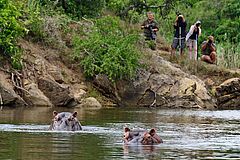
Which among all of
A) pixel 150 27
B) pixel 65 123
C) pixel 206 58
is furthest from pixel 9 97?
pixel 206 58

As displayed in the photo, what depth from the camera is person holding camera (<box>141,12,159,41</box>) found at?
118 feet

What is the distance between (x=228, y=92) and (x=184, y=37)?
3257mm

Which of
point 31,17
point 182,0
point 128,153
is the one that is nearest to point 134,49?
point 31,17

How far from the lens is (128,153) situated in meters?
13.8

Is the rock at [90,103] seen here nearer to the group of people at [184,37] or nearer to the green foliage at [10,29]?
the green foliage at [10,29]

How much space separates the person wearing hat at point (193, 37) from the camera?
36312mm

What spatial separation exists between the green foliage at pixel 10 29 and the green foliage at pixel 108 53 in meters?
3.04

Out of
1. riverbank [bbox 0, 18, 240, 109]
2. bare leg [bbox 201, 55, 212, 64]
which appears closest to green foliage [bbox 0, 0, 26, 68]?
riverbank [bbox 0, 18, 240, 109]

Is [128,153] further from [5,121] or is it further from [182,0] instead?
[182,0]

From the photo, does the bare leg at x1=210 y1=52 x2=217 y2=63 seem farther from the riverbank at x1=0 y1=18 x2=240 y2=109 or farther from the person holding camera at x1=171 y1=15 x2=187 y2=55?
the person holding camera at x1=171 y1=15 x2=187 y2=55

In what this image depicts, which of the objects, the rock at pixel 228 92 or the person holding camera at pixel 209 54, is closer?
the rock at pixel 228 92

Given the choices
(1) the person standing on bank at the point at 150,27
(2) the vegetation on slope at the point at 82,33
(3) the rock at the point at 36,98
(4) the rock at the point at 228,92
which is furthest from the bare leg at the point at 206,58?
(3) the rock at the point at 36,98

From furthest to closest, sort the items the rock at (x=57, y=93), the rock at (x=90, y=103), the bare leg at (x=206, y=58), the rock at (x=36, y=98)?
1. the bare leg at (x=206, y=58)
2. the rock at (x=90, y=103)
3. the rock at (x=57, y=93)
4. the rock at (x=36, y=98)

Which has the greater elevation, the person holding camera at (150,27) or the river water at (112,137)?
the person holding camera at (150,27)
